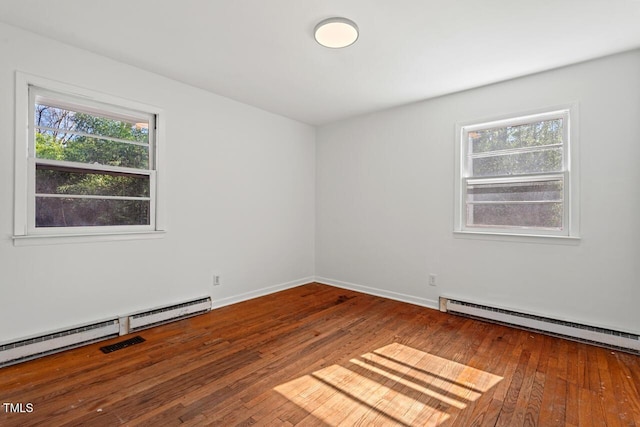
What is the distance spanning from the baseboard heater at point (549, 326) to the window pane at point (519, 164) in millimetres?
1479

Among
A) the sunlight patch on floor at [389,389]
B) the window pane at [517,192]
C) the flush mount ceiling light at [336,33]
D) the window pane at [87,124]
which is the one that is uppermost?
the flush mount ceiling light at [336,33]

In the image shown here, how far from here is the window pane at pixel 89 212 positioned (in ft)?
8.47

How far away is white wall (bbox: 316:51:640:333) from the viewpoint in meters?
2.69

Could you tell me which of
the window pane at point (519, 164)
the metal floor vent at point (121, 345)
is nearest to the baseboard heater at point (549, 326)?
the window pane at point (519, 164)

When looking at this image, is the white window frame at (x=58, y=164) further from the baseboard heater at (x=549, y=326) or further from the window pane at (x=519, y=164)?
the window pane at (x=519, y=164)

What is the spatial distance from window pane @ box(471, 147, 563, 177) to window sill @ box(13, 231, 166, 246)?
11.8 ft

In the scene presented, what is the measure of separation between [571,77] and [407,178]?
1.86 meters

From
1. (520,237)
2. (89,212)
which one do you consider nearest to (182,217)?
(89,212)

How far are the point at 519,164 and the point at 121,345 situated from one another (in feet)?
14.0

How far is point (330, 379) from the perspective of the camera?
2188mm

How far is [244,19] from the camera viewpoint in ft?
7.36

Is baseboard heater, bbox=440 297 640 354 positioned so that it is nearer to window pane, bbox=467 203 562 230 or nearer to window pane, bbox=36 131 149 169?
window pane, bbox=467 203 562 230

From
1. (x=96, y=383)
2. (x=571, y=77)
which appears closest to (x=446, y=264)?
(x=571, y=77)

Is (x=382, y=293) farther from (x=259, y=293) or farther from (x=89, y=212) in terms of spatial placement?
(x=89, y=212)
